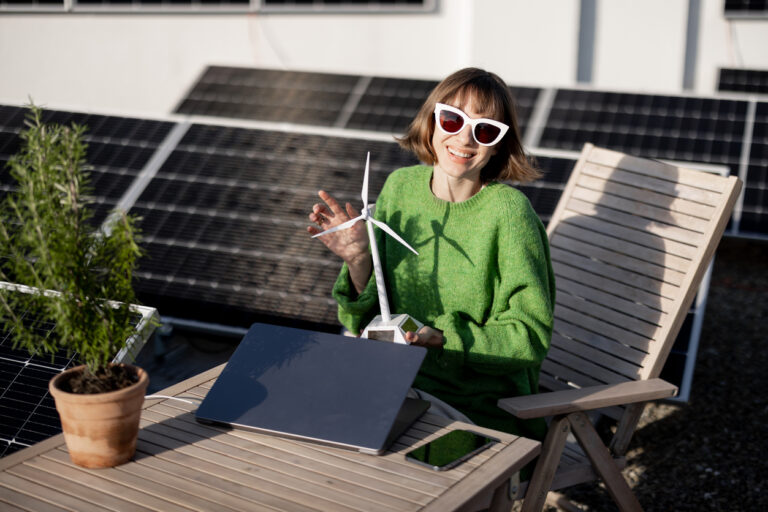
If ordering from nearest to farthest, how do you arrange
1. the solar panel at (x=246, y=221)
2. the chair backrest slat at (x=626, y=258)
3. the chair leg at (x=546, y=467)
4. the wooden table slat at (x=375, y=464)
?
the wooden table slat at (x=375, y=464), the chair leg at (x=546, y=467), the chair backrest slat at (x=626, y=258), the solar panel at (x=246, y=221)

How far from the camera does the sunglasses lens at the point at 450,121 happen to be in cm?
288

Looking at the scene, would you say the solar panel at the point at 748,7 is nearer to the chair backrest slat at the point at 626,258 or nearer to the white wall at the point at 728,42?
the white wall at the point at 728,42

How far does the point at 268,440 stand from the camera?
7.72 ft

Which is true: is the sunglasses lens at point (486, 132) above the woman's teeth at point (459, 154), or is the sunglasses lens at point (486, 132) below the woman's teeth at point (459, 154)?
above

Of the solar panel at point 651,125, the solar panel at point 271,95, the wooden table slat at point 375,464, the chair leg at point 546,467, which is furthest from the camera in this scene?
the solar panel at point 271,95

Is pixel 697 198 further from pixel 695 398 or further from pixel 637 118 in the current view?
pixel 637 118

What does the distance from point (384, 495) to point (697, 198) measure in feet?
7.21

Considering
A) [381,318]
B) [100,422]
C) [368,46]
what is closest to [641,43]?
[368,46]

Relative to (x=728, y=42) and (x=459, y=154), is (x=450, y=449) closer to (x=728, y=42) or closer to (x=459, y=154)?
(x=459, y=154)

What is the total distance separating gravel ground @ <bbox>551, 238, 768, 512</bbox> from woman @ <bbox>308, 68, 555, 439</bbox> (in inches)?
48.4

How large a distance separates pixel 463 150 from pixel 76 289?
1.36 meters

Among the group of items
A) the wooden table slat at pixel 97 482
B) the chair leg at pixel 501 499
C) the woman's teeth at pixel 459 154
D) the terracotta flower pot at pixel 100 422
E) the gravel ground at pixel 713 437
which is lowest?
the gravel ground at pixel 713 437

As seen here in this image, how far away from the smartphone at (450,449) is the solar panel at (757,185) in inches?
177

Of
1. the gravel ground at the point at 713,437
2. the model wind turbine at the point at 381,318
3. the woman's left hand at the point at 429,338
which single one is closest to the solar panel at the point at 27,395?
the model wind turbine at the point at 381,318
